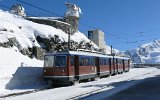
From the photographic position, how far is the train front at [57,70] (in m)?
30.9

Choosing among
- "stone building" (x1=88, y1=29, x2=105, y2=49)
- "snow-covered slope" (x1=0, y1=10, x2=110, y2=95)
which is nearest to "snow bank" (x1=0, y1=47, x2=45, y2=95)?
"snow-covered slope" (x1=0, y1=10, x2=110, y2=95)

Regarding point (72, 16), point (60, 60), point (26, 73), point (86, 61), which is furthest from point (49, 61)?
point (72, 16)

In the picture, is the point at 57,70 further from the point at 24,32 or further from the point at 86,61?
the point at 24,32

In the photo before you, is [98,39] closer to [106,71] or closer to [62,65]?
[106,71]

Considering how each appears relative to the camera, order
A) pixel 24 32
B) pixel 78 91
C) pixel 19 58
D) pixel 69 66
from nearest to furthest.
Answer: pixel 78 91 → pixel 69 66 → pixel 19 58 → pixel 24 32

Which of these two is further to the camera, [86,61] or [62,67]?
[86,61]

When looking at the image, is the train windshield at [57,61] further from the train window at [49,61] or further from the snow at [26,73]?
the snow at [26,73]

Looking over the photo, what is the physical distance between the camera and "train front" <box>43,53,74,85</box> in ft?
101

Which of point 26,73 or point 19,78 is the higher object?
point 26,73

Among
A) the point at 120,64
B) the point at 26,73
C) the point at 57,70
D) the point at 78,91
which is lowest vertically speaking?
the point at 78,91

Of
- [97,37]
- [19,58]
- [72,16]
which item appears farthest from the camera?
[97,37]

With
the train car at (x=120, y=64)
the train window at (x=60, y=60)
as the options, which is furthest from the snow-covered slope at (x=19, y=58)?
the train car at (x=120, y=64)

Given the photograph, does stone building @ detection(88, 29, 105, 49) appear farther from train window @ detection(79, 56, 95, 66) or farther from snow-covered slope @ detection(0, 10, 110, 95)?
train window @ detection(79, 56, 95, 66)

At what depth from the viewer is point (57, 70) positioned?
102 ft
